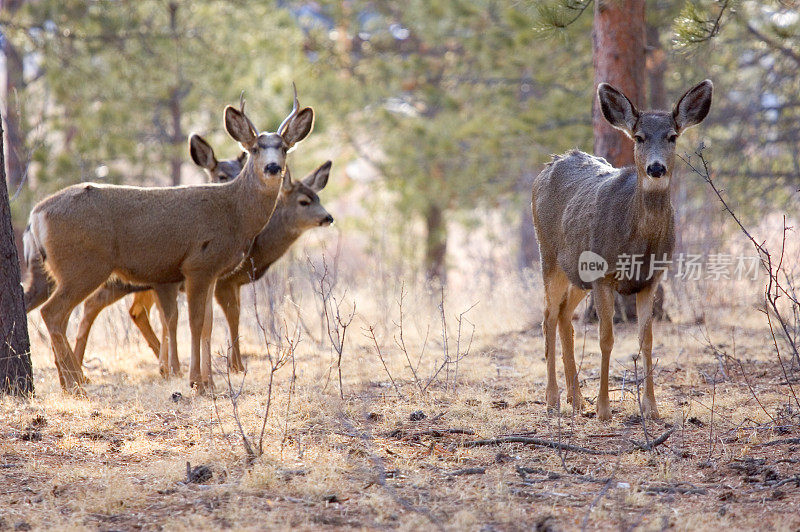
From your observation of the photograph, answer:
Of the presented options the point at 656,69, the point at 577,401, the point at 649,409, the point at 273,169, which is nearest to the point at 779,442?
the point at 649,409

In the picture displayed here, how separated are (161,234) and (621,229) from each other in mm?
4075

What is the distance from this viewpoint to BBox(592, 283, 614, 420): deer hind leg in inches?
279

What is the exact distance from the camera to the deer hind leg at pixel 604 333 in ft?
23.3

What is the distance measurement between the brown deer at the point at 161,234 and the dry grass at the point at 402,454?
0.77 m

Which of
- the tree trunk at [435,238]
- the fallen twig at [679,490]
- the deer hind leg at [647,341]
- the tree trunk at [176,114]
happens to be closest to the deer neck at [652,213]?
the deer hind leg at [647,341]

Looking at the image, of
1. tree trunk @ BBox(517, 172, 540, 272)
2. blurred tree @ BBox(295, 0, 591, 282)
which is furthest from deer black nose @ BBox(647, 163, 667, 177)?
tree trunk @ BBox(517, 172, 540, 272)

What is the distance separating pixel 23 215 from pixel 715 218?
10.6 metres

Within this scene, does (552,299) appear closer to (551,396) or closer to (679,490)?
(551,396)

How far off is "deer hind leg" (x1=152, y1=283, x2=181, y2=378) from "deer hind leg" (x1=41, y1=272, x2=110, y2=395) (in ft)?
3.54

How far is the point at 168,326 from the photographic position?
9.34 meters

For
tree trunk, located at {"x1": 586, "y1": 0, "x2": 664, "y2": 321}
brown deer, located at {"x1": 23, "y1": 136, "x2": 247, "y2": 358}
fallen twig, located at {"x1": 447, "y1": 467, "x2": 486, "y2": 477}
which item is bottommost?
fallen twig, located at {"x1": 447, "y1": 467, "x2": 486, "y2": 477}

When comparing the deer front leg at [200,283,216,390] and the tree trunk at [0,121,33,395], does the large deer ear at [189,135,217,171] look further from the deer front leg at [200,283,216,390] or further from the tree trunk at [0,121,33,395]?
the tree trunk at [0,121,33,395]

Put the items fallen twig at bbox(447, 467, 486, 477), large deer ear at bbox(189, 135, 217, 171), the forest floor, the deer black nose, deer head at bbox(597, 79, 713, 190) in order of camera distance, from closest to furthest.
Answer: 1. the forest floor
2. fallen twig at bbox(447, 467, 486, 477)
3. the deer black nose
4. deer head at bbox(597, 79, 713, 190)
5. large deer ear at bbox(189, 135, 217, 171)

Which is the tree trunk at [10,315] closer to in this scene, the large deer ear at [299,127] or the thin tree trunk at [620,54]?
the large deer ear at [299,127]
